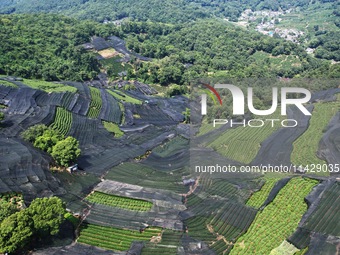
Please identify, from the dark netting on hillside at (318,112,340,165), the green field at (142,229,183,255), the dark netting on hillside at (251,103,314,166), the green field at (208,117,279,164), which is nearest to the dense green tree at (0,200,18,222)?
the green field at (142,229,183,255)

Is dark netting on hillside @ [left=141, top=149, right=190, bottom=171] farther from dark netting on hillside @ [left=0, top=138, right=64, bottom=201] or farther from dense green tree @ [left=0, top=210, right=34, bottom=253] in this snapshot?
dense green tree @ [left=0, top=210, right=34, bottom=253]

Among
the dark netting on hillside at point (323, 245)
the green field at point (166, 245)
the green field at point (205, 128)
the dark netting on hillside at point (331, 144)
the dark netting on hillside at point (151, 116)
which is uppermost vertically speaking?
the dark netting on hillside at point (331, 144)

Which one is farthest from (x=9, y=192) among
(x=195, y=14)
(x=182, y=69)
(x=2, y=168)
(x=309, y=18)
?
(x=309, y=18)

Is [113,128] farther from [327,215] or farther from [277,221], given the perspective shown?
[327,215]

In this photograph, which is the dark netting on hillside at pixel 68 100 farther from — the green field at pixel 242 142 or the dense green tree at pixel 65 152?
the green field at pixel 242 142

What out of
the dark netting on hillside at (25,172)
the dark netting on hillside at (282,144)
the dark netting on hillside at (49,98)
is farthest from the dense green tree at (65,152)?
the dark netting on hillside at (282,144)

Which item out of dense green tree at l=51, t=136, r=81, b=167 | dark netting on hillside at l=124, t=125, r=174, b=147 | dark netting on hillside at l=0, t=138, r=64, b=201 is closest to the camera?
dark netting on hillside at l=0, t=138, r=64, b=201

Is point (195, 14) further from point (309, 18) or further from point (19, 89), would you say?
point (19, 89)
